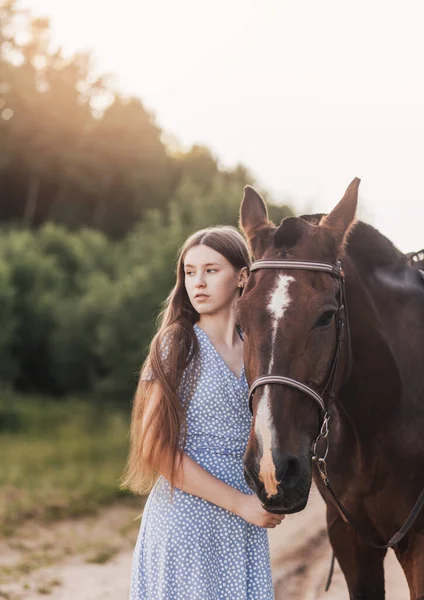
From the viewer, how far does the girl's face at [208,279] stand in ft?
8.91

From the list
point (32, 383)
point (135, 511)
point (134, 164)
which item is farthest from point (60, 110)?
point (135, 511)

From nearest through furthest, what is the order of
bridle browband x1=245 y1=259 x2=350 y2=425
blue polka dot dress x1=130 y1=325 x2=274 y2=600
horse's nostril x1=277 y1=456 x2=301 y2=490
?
1. horse's nostril x1=277 y1=456 x2=301 y2=490
2. bridle browband x1=245 y1=259 x2=350 y2=425
3. blue polka dot dress x1=130 y1=325 x2=274 y2=600

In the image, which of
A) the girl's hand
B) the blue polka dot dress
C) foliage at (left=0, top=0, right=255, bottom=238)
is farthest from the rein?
foliage at (left=0, top=0, right=255, bottom=238)

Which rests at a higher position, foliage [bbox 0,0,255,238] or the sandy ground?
foliage [bbox 0,0,255,238]

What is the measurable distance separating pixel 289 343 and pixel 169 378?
0.56 m

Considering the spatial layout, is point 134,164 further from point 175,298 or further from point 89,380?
point 175,298

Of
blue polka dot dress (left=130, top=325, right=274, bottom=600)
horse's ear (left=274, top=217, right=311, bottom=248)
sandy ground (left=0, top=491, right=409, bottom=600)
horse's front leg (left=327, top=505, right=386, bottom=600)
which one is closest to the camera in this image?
horse's ear (left=274, top=217, right=311, bottom=248)

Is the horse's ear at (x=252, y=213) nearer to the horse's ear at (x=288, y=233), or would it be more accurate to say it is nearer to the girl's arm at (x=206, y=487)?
the horse's ear at (x=288, y=233)

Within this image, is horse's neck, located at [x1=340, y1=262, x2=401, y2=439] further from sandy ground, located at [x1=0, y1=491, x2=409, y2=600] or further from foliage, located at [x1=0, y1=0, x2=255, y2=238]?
foliage, located at [x1=0, y1=0, x2=255, y2=238]

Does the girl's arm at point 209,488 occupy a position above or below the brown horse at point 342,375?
below

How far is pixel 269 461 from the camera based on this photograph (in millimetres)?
2090

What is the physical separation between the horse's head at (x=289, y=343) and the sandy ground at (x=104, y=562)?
2.50m

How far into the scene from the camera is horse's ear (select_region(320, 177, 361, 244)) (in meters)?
2.51

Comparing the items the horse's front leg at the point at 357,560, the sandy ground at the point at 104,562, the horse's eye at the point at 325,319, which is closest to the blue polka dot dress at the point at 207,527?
the horse's eye at the point at 325,319
